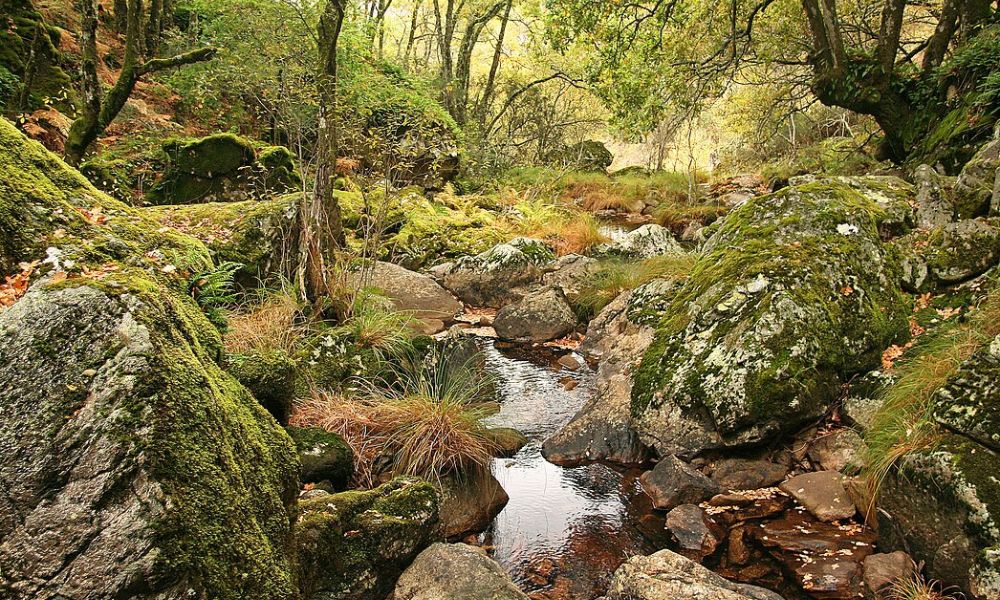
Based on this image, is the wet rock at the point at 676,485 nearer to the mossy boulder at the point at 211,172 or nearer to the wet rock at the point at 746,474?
the wet rock at the point at 746,474

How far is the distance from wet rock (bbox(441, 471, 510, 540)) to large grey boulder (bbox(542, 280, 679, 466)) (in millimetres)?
873

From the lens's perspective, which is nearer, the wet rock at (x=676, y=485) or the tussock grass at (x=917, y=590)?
the tussock grass at (x=917, y=590)

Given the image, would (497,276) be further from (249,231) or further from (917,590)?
(917,590)

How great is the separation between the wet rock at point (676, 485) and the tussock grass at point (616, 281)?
13.7 ft

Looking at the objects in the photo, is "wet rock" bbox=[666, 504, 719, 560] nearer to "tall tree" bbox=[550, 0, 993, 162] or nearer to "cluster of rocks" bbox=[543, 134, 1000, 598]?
"cluster of rocks" bbox=[543, 134, 1000, 598]

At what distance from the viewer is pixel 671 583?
2.92m

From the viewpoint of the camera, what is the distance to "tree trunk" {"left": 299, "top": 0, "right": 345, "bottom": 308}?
19.3 ft

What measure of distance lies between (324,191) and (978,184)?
278 inches

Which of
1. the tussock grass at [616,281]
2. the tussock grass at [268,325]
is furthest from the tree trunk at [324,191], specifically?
the tussock grass at [616,281]

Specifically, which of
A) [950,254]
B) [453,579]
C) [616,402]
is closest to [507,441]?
[616,402]

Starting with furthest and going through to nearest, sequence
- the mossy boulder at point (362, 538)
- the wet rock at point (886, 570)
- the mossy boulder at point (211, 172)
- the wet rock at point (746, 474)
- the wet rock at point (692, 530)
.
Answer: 1. the mossy boulder at point (211, 172)
2. the wet rock at point (746, 474)
3. the wet rock at point (692, 530)
4. the wet rock at point (886, 570)
5. the mossy boulder at point (362, 538)

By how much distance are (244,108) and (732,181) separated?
17.0 m

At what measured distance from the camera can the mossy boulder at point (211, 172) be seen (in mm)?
8508

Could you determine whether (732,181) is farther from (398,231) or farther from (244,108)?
(244,108)
